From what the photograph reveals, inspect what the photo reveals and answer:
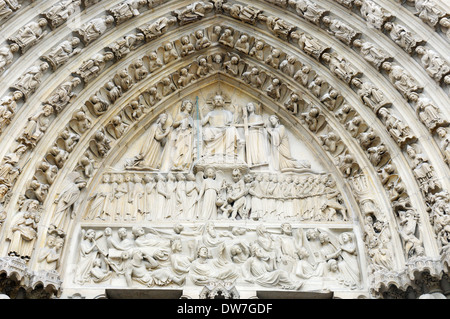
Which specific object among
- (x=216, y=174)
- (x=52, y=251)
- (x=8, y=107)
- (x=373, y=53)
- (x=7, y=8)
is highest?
(x=7, y=8)

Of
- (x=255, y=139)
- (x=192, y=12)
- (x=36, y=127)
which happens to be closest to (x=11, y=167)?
(x=36, y=127)

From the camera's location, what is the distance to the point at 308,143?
28.9ft

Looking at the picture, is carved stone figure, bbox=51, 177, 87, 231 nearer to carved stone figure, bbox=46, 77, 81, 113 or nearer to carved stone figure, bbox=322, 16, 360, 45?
carved stone figure, bbox=46, 77, 81, 113

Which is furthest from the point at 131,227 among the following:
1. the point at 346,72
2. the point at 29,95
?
the point at 346,72

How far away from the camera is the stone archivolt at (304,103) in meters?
7.05

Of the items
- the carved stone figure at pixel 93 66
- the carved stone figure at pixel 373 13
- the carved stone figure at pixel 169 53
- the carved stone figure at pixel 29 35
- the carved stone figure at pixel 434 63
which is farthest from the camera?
the carved stone figure at pixel 169 53

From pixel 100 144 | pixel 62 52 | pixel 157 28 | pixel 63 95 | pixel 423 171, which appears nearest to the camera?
pixel 423 171

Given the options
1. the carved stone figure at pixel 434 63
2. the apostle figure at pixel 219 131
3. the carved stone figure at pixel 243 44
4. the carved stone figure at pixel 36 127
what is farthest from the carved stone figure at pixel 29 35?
the carved stone figure at pixel 434 63

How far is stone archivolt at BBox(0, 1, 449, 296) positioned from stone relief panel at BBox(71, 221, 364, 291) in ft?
1.44

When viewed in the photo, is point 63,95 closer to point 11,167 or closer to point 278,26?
point 11,167

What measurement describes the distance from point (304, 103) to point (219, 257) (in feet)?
9.33

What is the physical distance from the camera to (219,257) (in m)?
7.51

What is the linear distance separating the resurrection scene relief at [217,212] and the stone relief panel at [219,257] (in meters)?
0.01

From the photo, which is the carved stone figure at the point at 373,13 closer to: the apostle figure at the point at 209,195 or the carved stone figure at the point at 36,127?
the apostle figure at the point at 209,195
